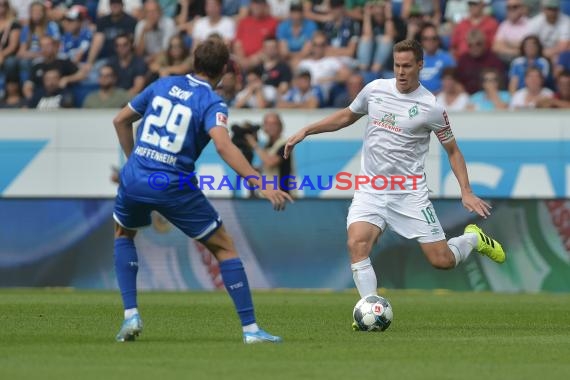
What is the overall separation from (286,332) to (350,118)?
208cm

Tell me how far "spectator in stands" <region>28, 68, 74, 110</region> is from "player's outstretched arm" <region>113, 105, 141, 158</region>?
39.2 ft

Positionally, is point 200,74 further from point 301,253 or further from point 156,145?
point 301,253

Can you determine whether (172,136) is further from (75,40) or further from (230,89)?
(75,40)

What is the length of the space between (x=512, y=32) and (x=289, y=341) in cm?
1209

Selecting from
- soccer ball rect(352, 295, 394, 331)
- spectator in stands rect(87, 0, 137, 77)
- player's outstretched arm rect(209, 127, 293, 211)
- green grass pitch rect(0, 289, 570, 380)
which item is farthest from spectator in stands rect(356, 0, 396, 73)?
player's outstretched arm rect(209, 127, 293, 211)

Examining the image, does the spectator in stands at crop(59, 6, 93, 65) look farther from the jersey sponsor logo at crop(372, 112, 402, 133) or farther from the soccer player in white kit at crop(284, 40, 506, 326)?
the jersey sponsor logo at crop(372, 112, 402, 133)

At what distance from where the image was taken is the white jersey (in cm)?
1166

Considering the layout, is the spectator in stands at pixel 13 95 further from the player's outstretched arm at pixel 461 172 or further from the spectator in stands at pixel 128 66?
the player's outstretched arm at pixel 461 172

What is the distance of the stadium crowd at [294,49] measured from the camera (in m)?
20.4

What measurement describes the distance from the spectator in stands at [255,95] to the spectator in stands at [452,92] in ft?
9.05

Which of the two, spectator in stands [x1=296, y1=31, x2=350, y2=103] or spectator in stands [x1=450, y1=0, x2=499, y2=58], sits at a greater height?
spectator in stands [x1=450, y1=0, x2=499, y2=58]

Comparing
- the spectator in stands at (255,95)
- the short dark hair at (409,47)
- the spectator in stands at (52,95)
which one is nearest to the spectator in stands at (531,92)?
the spectator in stands at (255,95)

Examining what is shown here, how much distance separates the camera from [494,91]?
66.4 ft

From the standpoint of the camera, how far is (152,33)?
2248 centimetres
